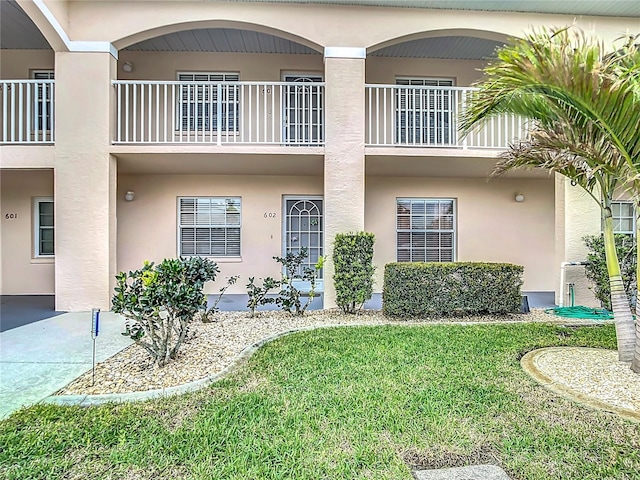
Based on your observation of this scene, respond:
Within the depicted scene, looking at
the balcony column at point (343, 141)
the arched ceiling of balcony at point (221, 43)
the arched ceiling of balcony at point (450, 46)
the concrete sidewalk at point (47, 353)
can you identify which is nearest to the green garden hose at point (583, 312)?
the balcony column at point (343, 141)

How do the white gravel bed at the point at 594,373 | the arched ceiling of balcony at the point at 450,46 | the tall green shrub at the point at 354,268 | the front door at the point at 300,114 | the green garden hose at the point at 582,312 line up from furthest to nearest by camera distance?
1. the front door at the point at 300,114
2. the arched ceiling of balcony at the point at 450,46
3. the green garden hose at the point at 582,312
4. the tall green shrub at the point at 354,268
5. the white gravel bed at the point at 594,373

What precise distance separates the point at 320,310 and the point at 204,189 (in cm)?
467

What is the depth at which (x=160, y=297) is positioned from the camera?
4.32 m

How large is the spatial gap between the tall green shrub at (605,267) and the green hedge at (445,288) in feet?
7.12

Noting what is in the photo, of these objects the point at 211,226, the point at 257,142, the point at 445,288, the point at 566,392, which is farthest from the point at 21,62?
the point at 566,392

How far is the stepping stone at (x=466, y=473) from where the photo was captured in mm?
2543

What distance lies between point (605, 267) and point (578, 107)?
18.1ft

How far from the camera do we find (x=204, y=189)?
9.98 metres

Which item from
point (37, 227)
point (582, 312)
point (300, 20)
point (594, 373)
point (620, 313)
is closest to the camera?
point (594, 373)

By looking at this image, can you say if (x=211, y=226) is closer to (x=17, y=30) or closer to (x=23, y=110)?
(x=23, y=110)

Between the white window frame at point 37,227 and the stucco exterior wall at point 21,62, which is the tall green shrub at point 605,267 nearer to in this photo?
the white window frame at point 37,227

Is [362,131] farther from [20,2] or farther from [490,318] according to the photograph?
[20,2]

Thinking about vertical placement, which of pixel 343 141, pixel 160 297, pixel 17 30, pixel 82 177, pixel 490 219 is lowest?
pixel 160 297

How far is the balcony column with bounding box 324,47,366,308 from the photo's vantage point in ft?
26.6
